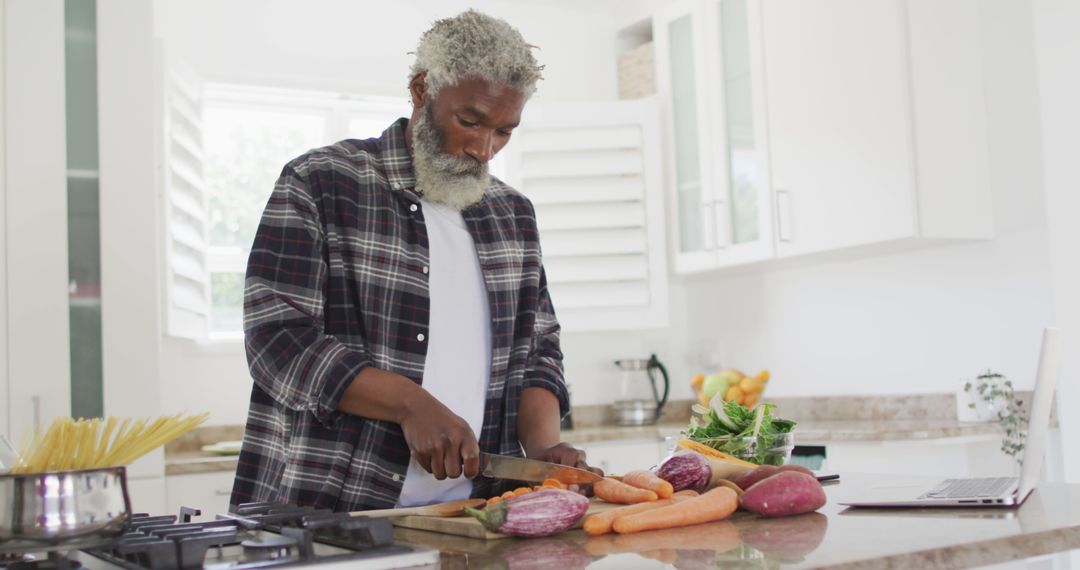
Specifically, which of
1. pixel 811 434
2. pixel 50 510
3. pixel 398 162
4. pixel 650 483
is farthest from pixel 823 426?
pixel 50 510

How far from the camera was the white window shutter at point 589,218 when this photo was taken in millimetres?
4242

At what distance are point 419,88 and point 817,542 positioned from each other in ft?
3.41

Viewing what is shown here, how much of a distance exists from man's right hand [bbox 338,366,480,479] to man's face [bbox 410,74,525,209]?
0.38 meters

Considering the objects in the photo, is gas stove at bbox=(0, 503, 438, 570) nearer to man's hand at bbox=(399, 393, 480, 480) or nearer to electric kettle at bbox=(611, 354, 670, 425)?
man's hand at bbox=(399, 393, 480, 480)

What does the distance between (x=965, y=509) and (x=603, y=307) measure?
2.88 metres

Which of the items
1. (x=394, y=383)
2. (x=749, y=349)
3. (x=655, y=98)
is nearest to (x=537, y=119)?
(x=655, y=98)

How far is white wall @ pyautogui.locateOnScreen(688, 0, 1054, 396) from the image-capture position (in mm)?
3410

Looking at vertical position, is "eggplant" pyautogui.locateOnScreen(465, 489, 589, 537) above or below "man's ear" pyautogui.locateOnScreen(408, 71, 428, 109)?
below

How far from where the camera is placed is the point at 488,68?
1.72m

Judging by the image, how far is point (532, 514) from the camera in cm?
120

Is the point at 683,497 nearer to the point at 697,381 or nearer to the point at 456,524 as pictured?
the point at 456,524

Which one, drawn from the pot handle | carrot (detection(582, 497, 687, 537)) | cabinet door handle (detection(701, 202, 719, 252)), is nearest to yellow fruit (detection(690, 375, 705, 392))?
the pot handle

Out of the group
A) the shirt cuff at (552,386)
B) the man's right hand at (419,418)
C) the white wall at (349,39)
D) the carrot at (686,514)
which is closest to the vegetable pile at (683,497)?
the carrot at (686,514)

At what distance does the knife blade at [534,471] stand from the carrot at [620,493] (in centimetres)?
4
